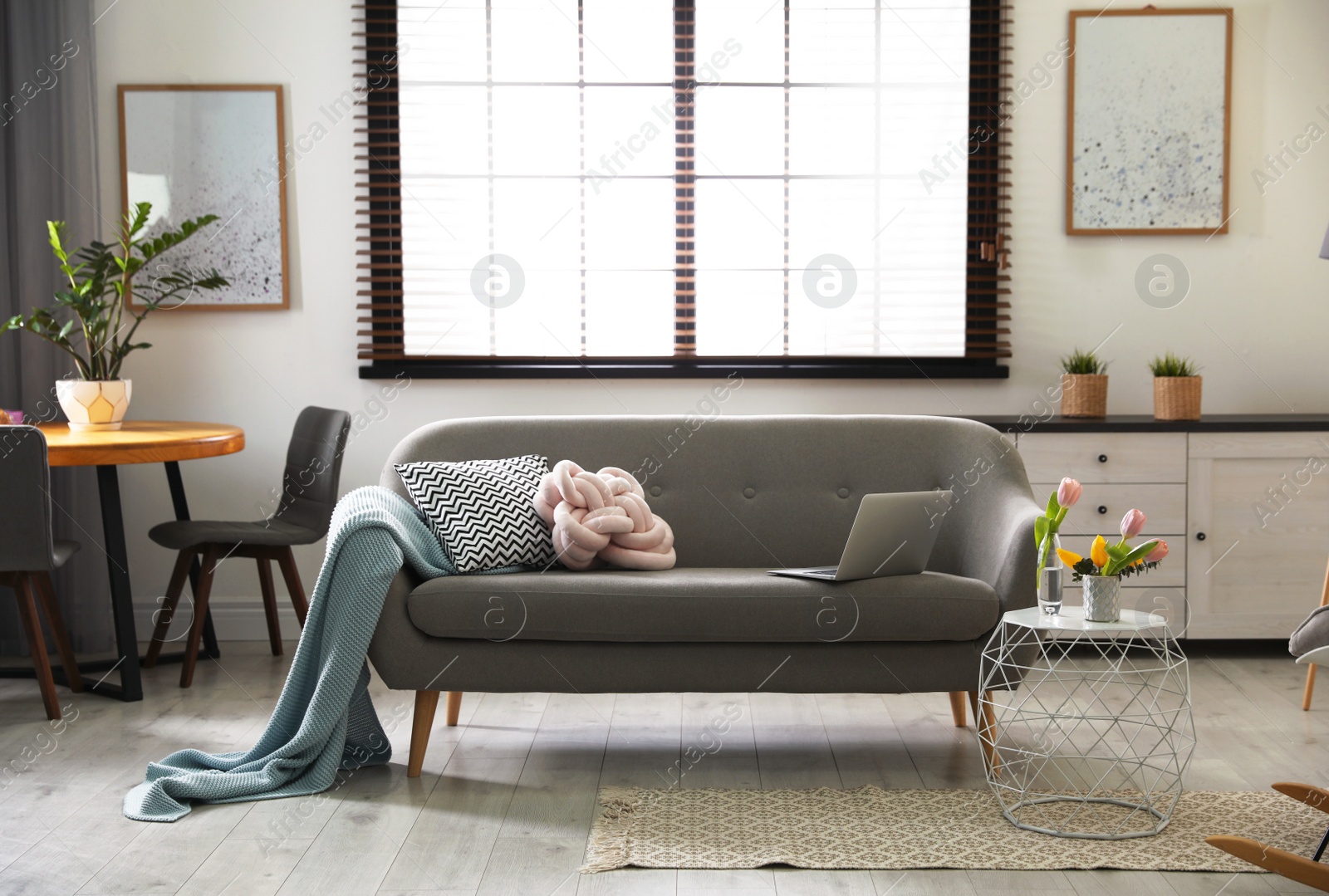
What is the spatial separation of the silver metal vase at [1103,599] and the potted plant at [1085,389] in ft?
5.28

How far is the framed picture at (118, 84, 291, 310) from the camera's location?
3971 millimetres

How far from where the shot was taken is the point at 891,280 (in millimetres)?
4047

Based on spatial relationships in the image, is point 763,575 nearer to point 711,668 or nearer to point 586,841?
point 711,668

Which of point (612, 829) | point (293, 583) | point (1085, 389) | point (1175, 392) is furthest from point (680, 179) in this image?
point (612, 829)

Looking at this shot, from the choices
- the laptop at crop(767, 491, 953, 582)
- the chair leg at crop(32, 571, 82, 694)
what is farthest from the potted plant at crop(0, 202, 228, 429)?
the laptop at crop(767, 491, 953, 582)

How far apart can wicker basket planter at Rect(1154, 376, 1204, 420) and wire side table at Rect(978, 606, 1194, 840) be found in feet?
2.99

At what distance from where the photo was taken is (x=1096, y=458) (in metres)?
3.68

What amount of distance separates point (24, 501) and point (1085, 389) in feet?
10.6

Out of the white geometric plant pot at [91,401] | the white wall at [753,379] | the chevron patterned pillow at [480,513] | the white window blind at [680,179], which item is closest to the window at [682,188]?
the white window blind at [680,179]

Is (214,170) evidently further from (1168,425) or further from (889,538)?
(1168,425)

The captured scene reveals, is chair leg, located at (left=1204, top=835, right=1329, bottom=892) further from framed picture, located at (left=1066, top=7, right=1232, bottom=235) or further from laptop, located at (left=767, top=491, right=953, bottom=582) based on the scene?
framed picture, located at (left=1066, top=7, right=1232, bottom=235)

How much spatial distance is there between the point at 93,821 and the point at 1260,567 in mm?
3410

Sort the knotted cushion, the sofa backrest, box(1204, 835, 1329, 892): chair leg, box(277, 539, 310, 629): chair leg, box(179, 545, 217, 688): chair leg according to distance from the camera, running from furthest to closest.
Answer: box(277, 539, 310, 629): chair leg < box(179, 545, 217, 688): chair leg < the sofa backrest < the knotted cushion < box(1204, 835, 1329, 892): chair leg

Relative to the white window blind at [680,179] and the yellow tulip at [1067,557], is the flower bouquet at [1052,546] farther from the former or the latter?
the white window blind at [680,179]
